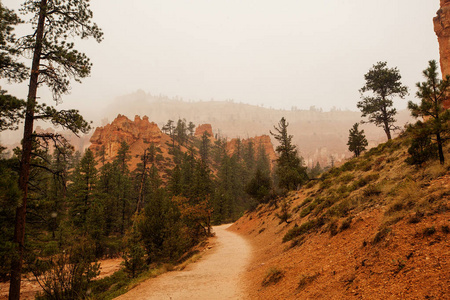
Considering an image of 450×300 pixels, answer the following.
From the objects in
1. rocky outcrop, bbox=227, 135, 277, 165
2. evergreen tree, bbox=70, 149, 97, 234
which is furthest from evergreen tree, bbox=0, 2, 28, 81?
rocky outcrop, bbox=227, 135, 277, 165

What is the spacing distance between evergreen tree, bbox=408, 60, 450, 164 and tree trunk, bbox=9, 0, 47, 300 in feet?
52.3

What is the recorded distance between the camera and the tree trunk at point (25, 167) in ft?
25.1

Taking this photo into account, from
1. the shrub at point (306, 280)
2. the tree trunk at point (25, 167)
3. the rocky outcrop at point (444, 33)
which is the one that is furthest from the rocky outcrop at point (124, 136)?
the shrub at point (306, 280)

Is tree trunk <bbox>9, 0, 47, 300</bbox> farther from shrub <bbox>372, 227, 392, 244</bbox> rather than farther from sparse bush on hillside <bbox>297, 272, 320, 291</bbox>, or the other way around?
shrub <bbox>372, 227, 392, 244</bbox>

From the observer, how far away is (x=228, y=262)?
14.2 metres

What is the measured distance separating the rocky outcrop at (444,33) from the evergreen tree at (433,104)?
26789 millimetres

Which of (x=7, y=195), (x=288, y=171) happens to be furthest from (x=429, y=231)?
(x=288, y=171)

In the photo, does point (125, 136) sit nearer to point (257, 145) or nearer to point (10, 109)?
point (257, 145)

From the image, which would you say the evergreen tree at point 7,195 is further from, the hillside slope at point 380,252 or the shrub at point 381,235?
the shrub at point 381,235

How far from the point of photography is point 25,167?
821cm

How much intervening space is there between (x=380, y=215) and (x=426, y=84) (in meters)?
6.50

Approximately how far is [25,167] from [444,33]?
44387 mm

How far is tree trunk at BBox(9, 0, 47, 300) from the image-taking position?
7.66 metres

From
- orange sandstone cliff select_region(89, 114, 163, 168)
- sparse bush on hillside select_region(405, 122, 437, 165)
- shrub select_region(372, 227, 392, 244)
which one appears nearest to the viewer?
shrub select_region(372, 227, 392, 244)
